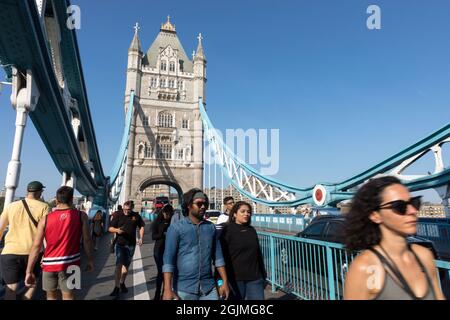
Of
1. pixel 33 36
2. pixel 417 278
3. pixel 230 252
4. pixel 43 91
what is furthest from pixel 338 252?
pixel 43 91

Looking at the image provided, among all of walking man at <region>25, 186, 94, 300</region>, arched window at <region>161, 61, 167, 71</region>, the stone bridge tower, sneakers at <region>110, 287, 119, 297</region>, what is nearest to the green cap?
walking man at <region>25, 186, 94, 300</region>

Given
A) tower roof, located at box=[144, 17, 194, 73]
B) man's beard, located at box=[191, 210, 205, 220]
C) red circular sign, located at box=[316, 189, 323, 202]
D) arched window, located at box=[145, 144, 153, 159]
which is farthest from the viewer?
tower roof, located at box=[144, 17, 194, 73]

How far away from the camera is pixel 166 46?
43969 millimetres

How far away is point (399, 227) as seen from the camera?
4.47 feet

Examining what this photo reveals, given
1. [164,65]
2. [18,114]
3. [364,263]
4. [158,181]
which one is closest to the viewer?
[364,263]

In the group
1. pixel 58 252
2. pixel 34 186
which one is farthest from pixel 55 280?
pixel 34 186

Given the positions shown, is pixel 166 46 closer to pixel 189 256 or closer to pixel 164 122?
pixel 164 122

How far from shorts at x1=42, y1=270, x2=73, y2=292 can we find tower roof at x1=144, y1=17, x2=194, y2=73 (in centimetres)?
4341

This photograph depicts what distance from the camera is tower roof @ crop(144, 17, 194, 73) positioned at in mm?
43156

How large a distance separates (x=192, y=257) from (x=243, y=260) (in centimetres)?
76

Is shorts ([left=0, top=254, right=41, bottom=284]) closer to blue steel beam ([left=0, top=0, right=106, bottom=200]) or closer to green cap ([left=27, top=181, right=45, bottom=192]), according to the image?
green cap ([left=27, top=181, right=45, bottom=192])

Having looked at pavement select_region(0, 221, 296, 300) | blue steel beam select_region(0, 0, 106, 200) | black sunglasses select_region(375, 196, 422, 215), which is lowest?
pavement select_region(0, 221, 296, 300)

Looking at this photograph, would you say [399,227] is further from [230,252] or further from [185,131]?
[185,131]
